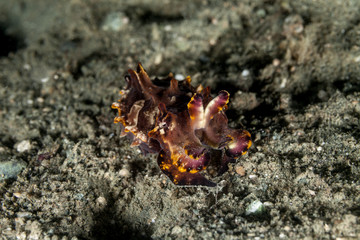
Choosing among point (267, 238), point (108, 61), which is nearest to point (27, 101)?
point (108, 61)

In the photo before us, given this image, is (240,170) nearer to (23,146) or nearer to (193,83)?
(193,83)

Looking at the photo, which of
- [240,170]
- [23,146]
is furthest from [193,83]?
[23,146]

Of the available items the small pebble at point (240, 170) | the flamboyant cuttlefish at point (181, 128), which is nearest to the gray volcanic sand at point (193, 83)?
the small pebble at point (240, 170)

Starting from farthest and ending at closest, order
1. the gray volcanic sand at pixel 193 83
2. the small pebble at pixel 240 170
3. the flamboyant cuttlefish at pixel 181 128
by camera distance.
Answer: the small pebble at pixel 240 170
the gray volcanic sand at pixel 193 83
the flamboyant cuttlefish at pixel 181 128

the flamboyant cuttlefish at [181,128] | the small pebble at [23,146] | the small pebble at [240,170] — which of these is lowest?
the small pebble at [240,170]

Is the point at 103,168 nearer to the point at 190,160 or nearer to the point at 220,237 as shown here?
the point at 190,160

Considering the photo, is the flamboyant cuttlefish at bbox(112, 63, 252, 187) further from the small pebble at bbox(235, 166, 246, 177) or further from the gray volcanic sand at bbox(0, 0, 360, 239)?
the gray volcanic sand at bbox(0, 0, 360, 239)

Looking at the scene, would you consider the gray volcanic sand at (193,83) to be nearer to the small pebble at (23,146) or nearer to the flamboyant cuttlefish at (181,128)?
the small pebble at (23,146)
